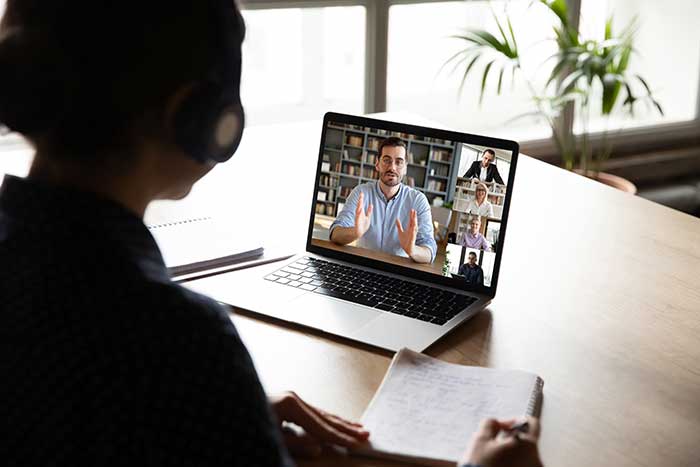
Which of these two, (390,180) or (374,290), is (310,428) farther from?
(390,180)

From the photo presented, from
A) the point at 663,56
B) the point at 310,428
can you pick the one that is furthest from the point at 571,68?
the point at 310,428

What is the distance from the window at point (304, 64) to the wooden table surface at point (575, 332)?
1.71 metres

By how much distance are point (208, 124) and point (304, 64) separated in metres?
2.96

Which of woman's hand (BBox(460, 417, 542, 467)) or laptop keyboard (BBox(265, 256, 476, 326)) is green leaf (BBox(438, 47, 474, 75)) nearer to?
laptop keyboard (BBox(265, 256, 476, 326))

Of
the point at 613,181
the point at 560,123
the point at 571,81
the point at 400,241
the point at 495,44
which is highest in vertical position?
the point at 495,44

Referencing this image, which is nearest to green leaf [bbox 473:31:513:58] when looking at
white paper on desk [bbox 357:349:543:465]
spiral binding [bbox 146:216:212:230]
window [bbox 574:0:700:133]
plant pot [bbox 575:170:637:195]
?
plant pot [bbox 575:170:637:195]

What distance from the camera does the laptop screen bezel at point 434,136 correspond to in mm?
1337

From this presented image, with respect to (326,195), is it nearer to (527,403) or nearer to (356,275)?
(356,275)

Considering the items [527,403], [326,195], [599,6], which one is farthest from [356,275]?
[599,6]

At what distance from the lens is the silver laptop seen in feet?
4.31

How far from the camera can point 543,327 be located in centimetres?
128

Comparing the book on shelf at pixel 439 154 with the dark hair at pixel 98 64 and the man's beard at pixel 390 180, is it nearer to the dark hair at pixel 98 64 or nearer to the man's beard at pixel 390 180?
the man's beard at pixel 390 180

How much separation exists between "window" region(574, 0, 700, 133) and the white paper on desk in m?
3.28

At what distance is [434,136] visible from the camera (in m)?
1.39
